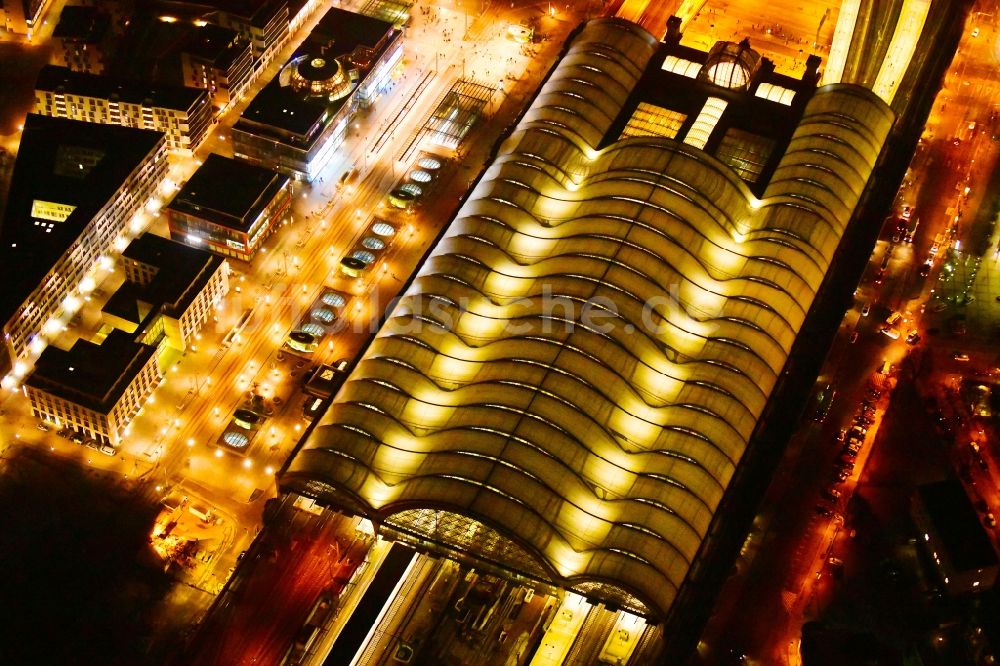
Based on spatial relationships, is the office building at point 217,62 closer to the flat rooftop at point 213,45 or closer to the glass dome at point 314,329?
the flat rooftop at point 213,45

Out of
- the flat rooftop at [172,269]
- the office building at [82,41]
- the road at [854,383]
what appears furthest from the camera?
the office building at [82,41]

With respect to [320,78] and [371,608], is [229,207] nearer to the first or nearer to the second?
[320,78]

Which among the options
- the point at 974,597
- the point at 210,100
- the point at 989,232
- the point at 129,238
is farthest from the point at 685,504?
the point at 210,100

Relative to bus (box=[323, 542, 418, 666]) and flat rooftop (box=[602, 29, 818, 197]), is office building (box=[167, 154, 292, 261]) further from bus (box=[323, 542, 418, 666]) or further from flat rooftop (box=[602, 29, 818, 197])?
bus (box=[323, 542, 418, 666])

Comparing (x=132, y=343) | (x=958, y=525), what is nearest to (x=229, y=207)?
(x=132, y=343)

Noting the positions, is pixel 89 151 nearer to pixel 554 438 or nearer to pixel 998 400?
pixel 554 438

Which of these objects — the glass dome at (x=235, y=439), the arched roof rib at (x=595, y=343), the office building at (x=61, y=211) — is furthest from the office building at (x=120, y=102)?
the glass dome at (x=235, y=439)
